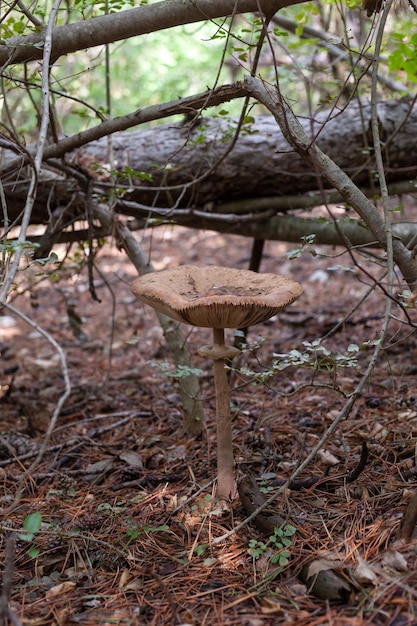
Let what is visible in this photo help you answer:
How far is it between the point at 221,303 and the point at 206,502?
1023mm

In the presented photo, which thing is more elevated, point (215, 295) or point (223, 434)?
point (215, 295)

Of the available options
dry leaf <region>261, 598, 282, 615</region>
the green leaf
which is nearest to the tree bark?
the green leaf

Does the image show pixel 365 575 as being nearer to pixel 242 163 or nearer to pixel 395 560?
pixel 395 560

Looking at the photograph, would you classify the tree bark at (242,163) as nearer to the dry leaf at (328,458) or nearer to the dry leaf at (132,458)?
the dry leaf at (132,458)

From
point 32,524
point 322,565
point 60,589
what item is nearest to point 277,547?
point 322,565

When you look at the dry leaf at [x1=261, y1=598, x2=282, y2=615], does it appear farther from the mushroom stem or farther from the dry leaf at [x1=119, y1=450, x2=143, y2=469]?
the dry leaf at [x1=119, y1=450, x2=143, y2=469]

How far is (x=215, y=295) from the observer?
84.5 inches

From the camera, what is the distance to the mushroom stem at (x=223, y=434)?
2.46 metres

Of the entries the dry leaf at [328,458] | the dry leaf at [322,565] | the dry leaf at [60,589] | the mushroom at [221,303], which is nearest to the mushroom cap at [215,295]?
the mushroom at [221,303]

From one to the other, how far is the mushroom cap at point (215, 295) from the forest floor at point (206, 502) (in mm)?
190

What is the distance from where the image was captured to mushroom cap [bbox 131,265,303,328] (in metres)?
2.09

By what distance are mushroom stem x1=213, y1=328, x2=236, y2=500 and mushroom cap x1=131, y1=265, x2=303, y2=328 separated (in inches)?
8.7

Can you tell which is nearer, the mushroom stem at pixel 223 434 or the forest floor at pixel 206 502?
the forest floor at pixel 206 502

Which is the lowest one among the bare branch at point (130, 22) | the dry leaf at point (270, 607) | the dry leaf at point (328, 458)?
the dry leaf at point (270, 607)
